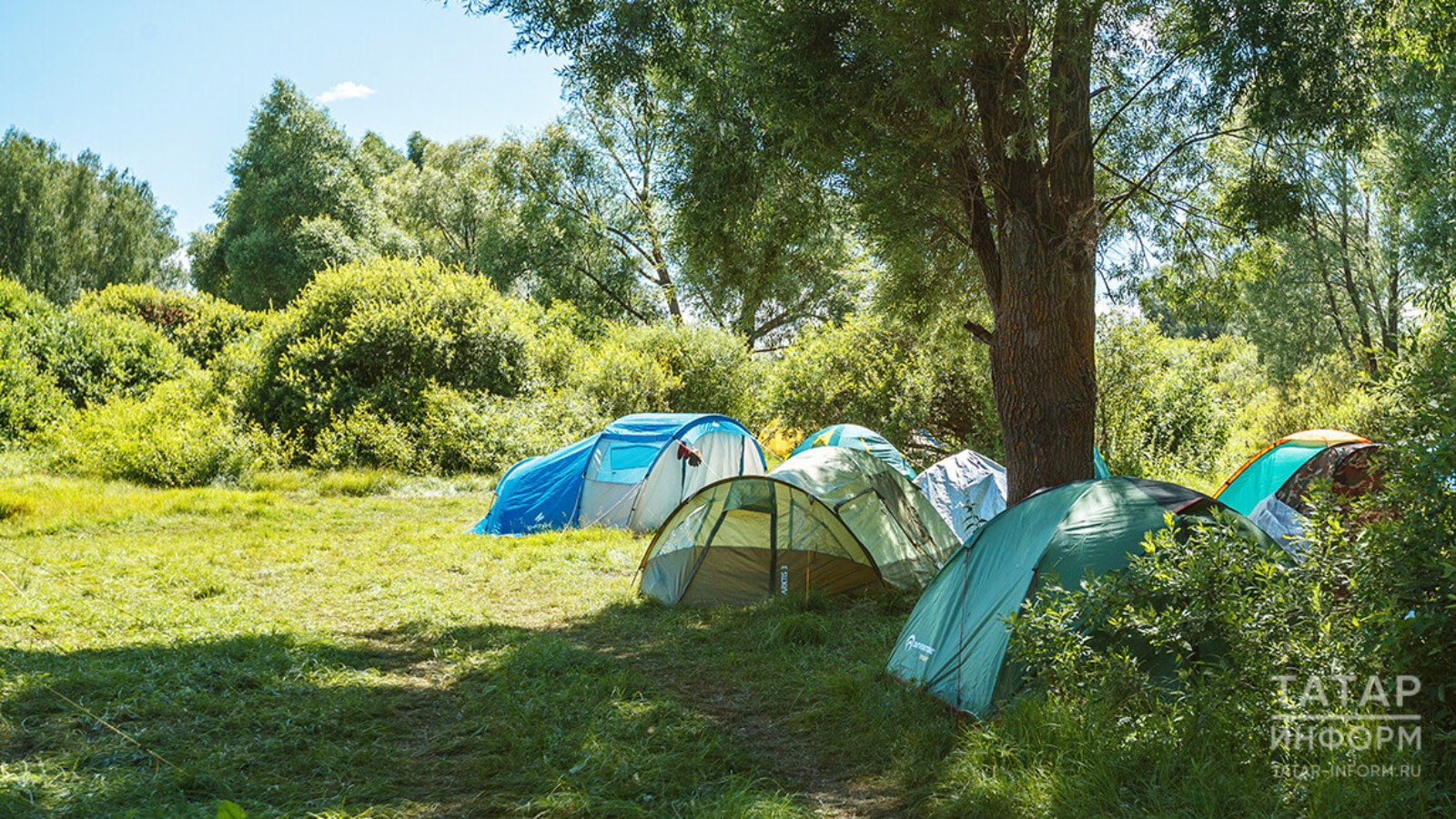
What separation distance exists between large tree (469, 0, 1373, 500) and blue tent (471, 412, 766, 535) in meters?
5.09

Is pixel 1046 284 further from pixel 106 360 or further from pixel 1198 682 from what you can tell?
pixel 106 360

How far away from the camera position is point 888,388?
16094 millimetres

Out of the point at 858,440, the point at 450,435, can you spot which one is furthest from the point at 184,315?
the point at 858,440

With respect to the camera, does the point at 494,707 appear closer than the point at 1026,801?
No

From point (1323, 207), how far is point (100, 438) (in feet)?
61.6

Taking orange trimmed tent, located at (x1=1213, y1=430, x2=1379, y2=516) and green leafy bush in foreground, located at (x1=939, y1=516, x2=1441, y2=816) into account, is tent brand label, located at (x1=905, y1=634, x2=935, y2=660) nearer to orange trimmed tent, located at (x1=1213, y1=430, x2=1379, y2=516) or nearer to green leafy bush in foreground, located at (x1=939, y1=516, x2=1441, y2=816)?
green leafy bush in foreground, located at (x1=939, y1=516, x2=1441, y2=816)

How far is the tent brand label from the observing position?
5403mm

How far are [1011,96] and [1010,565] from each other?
12.8 feet

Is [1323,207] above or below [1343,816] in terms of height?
above

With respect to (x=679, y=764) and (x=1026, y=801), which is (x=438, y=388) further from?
(x=1026, y=801)

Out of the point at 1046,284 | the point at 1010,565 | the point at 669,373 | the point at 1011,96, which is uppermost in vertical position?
the point at 1011,96

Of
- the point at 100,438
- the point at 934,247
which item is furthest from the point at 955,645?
the point at 100,438

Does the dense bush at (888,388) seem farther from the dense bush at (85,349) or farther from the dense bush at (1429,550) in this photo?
the dense bush at (85,349)

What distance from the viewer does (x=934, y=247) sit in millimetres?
9305
